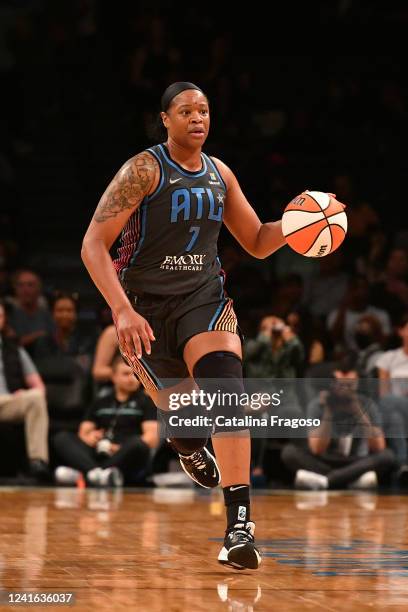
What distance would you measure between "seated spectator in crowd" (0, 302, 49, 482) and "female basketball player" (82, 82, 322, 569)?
15.2ft

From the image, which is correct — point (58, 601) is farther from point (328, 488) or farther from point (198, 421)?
point (328, 488)

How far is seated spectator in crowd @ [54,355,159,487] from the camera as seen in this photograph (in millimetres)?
10031

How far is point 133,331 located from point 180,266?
1.82ft

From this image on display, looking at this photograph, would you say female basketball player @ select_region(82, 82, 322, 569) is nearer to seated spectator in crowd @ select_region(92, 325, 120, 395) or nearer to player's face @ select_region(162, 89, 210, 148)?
player's face @ select_region(162, 89, 210, 148)

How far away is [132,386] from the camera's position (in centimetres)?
1020

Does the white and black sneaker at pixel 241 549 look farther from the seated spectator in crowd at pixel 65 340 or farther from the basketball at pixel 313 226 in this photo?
the seated spectator in crowd at pixel 65 340

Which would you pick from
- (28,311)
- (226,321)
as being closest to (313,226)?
(226,321)

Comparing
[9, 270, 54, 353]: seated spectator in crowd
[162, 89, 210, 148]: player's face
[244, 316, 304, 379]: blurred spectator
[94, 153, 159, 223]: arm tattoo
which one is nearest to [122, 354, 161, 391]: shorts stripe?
[94, 153, 159, 223]: arm tattoo

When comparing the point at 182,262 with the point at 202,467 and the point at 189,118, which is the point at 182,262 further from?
the point at 202,467

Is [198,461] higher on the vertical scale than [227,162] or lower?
lower

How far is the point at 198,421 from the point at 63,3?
1090cm

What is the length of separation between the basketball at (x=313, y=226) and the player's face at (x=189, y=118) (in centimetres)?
54

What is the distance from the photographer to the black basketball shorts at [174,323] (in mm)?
5539

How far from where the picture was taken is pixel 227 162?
1365 cm
